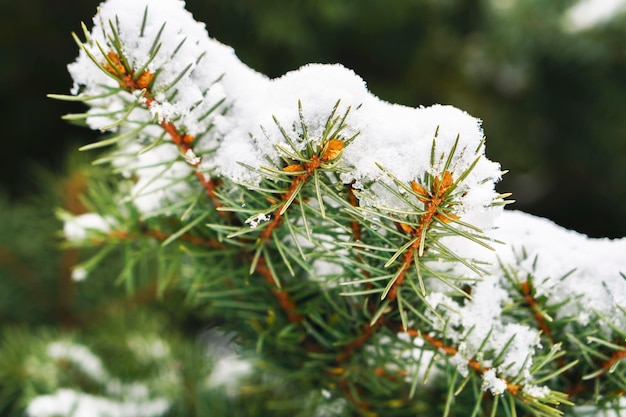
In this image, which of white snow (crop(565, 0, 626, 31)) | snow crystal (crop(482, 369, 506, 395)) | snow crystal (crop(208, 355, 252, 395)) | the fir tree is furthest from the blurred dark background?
snow crystal (crop(482, 369, 506, 395))

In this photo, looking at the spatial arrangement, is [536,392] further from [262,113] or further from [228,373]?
[228,373]

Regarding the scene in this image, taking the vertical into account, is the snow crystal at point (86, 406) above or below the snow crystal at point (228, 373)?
below

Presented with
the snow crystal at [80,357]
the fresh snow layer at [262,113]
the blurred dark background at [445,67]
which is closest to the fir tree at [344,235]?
the fresh snow layer at [262,113]

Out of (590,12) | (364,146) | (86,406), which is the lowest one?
(86,406)

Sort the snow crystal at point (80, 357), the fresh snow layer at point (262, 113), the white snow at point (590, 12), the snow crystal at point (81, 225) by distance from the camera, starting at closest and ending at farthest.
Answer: the fresh snow layer at point (262, 113) < the snow crystal at point (81, 225) < the snow crystal at point (80, 357) < the white snow at point (590, 12)

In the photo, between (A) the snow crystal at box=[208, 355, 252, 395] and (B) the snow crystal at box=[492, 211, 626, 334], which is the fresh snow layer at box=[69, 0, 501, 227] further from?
(A) the snow crystal at box=[208, 355, 252, 395]

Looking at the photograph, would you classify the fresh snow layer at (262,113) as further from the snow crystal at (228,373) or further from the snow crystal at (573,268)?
the snow crystal at (228,373)

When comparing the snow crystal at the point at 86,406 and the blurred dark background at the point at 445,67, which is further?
the blurred dark background at the point at 445,67

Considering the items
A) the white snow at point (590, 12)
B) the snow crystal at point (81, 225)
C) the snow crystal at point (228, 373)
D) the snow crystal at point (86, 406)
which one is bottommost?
the snow crystal at point (86, 406)

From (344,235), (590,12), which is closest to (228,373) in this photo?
(344,235)
